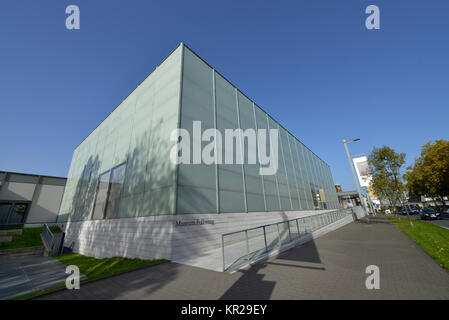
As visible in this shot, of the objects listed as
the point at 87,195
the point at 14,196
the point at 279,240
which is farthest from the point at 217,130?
the point at 14,196

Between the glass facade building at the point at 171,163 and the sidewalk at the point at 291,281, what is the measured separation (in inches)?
139

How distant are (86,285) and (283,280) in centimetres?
551

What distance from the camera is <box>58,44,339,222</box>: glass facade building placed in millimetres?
9773

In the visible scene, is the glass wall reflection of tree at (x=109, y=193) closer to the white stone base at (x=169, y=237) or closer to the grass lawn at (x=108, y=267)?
the white stone base at (x=169, y=237)

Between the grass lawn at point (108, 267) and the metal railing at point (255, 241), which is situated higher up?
the metal railing at point (255, 241)

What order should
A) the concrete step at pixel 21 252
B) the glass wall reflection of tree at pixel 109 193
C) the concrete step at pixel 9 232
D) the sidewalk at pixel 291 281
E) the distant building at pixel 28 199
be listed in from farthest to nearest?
1. the distant building at pixel 28 199
2. the concrete step at pixel 9 232
3. the concrete step at pixel 21 252
4. the glass wall reflection of tree at pixel 109 193
5. the sidewalk at pixel 291 281

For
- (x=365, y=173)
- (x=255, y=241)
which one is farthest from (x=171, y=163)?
(x=365, y=173)

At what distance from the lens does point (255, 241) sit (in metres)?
7.22

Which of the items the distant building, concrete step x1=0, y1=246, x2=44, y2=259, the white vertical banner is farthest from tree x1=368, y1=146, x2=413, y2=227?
the distant building

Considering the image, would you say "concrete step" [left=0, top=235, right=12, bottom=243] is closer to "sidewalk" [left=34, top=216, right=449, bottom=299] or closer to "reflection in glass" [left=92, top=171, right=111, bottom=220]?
"reflection in glass" [left=92, top=171, right=111, bottom=220]

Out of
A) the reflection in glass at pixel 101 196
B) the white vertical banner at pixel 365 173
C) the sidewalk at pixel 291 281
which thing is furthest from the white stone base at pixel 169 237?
the white vertical banner at pixel 365 173

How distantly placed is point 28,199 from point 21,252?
41.1 ft

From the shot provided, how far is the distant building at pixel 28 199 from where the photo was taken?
71.5ft

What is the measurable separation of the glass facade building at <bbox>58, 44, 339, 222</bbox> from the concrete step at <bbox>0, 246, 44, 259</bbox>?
3.63m
